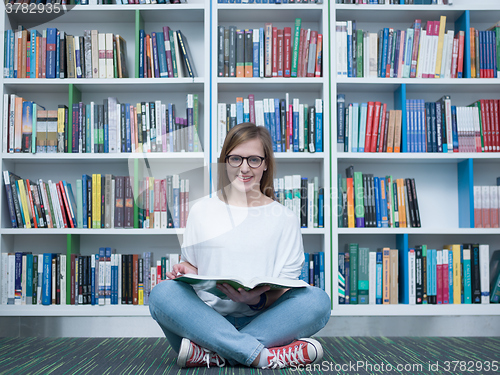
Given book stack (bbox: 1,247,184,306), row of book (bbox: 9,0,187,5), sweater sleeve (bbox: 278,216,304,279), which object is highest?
row of book (bbox: 9,0,187,5)

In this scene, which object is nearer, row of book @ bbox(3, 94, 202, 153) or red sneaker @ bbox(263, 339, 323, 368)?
red sneaker @ bbox(263, 339, 323, 368)

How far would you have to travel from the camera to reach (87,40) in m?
2.57

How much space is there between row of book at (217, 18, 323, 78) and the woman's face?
2.75 ft

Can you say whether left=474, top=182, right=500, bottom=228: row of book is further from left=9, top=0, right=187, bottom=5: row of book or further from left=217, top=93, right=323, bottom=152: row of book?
left=9, top=0, right=187, bottom=5: row of book

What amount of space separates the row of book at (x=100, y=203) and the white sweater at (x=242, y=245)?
73 cm

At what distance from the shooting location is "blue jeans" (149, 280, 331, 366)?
4.91ft

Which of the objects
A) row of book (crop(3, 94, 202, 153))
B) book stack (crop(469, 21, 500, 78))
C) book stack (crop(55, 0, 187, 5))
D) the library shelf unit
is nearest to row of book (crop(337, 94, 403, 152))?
the library shelf unit

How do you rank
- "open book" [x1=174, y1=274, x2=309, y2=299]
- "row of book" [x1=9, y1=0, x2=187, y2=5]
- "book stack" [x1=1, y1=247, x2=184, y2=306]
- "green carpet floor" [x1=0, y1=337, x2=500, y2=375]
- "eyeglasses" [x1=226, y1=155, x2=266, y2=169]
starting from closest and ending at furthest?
"open book" [x1=174, y1=274, x2=309, y2=299], "green carpet floor" [x1=0, y1=337, x2=500, y2=375], "eyeglasses" [x1=226, y1=155, x2=266, y2=169], "book stack" [x1=1, y1=247, x2=184, y2=306], "row of book" [x1=9, y1=0, x2=187, y2=5]

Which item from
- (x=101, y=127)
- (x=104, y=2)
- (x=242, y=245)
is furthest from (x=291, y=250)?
(x=104, y=2)

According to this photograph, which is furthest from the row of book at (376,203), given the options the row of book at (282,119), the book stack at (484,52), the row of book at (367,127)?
the book stack at (484,52)

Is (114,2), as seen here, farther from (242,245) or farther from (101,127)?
(242,245)

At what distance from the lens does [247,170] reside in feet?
5.96

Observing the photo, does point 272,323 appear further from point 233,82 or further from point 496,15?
point 496,15

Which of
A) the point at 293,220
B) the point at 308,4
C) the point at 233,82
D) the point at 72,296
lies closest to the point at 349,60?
the point at 308,4
